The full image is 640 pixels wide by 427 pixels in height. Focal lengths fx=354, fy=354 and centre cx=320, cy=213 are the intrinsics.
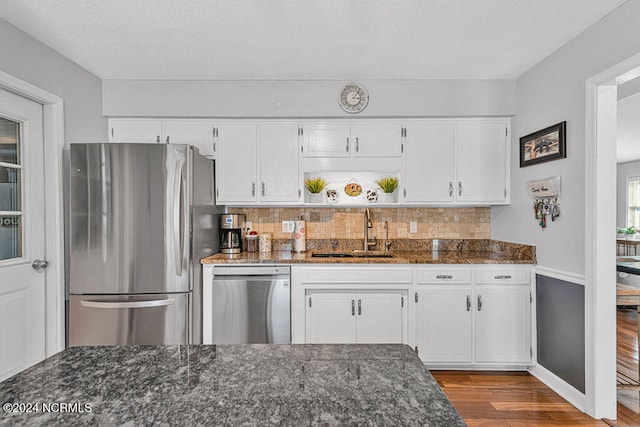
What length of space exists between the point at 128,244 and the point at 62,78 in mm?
1346

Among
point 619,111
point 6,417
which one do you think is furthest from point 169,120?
point 619,111

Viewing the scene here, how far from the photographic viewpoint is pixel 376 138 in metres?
3.12

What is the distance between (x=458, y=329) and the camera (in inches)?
110

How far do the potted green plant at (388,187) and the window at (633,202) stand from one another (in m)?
7.80

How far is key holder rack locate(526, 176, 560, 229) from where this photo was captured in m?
2.50

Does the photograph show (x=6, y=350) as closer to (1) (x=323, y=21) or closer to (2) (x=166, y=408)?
(2) (x=166, y=408)

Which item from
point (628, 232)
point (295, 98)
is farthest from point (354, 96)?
point (628, 232)

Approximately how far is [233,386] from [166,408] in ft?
0.46

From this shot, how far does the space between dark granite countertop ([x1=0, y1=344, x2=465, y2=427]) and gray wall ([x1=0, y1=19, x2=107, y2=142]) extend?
2212mm

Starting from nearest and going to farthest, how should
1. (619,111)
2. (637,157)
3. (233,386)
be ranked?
(233,386), (619,111), (637,157)

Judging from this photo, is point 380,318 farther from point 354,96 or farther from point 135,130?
point 135,130

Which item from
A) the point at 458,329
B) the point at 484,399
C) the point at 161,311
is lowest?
the point at 484,399

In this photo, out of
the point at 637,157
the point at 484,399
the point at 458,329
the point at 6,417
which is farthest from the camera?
the point at 637,157

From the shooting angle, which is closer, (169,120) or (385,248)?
(169,120)
